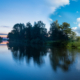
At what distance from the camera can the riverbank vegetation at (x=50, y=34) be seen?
94.5ft

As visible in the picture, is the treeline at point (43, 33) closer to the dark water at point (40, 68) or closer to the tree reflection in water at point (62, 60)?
the tree reflection in water at point (62, 60)

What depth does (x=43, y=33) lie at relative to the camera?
5141 cm

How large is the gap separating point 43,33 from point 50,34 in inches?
269

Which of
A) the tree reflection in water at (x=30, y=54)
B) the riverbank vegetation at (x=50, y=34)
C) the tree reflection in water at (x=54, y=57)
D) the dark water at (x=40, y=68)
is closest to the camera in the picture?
the dark water at (x=40, y=68)

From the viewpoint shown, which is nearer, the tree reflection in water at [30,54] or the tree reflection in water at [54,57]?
the tree reflection in water at [54,57]

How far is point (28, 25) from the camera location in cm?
5591

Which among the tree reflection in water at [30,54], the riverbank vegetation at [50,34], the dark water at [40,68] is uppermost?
the riverbank vegetation at [50,34]

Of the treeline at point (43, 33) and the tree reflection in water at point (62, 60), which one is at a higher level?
the treeline at point (43, 33)

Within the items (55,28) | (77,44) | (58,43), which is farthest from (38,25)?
(77,44)

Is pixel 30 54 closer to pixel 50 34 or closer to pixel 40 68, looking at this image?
pixel 40 68

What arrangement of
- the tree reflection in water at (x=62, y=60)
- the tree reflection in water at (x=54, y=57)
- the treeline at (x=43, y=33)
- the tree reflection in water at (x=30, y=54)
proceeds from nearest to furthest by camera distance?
the tree reflection in water at (x=62, y=60) → the tree reflection in water at (x=54, y=57) → the tree reflection in water at (x=30, y=54) → the treeline at (x=43, y=33)

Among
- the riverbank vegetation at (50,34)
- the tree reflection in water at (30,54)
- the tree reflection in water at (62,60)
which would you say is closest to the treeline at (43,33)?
the riverbank vegetation at (50,34)

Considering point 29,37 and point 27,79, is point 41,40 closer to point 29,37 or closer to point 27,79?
point 29,37

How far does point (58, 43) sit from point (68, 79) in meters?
24.3
